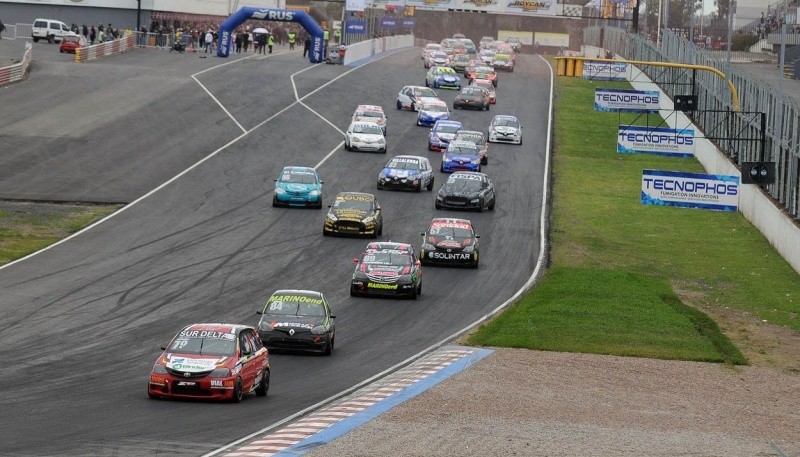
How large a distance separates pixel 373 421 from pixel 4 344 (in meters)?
11.0

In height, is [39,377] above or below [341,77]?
below

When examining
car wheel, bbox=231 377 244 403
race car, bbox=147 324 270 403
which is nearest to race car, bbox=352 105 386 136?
race car, bbox=147 324 270 403

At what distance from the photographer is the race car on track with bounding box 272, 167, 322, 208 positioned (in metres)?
53.4

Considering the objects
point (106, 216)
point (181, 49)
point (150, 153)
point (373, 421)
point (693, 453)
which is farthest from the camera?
point (181, 49)

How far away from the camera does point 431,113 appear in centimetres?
7694

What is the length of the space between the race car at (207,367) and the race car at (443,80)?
6692 centimetres

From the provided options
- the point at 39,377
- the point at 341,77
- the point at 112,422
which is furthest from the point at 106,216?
the point at 341,77

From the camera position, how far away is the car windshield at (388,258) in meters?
39.8

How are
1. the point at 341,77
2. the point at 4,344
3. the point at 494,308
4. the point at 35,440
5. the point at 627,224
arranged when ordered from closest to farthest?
the point at 35,440 → the point at 4,344 → the point at 494,308 → the point at 627,224 → the point at 341,77

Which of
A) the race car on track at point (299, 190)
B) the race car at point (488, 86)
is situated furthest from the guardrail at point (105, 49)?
the race car on track at point (299, 190)

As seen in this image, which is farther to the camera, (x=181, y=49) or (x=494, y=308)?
(x=181, y=49)

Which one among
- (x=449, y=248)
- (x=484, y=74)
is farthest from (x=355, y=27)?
(x=449, y=248)

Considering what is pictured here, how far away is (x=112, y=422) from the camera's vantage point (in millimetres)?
23234

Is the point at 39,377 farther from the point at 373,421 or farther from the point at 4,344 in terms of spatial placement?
the point at 373,421
